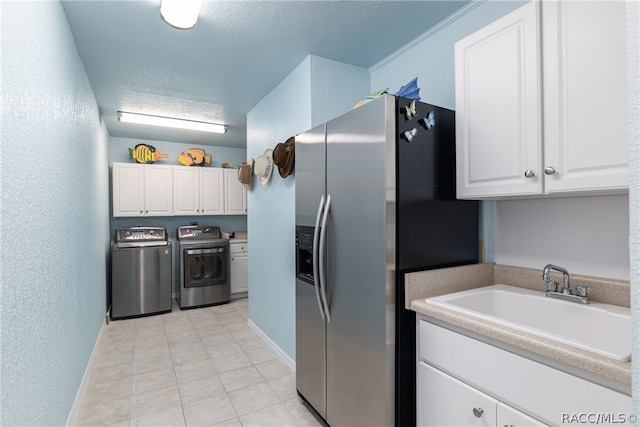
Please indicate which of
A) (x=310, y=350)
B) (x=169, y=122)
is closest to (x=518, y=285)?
(x=310, y=350)

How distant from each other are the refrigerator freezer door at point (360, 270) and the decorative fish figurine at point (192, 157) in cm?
391

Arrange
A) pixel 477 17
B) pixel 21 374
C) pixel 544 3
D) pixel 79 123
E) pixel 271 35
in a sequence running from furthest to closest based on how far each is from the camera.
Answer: pixel 79 123, pixel 271 35, pixel 477 17, pixel 544 3, pixel 21 374

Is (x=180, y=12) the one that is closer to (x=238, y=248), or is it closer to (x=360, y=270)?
(x=360, y=270)

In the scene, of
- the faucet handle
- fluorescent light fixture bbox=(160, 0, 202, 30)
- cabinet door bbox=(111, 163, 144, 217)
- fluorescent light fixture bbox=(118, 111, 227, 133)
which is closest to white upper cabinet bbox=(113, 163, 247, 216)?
cabinet door bbox=(111, 163, 144, 217)

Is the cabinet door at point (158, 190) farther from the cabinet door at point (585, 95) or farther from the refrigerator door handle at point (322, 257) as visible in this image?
the cabinet door at point (585, 95)

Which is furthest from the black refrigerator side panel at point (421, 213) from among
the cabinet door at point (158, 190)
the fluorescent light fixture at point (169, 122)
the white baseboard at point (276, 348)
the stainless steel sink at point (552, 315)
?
the cabinet door at point (158, 190)

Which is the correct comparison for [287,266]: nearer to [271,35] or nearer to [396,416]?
[396,416]

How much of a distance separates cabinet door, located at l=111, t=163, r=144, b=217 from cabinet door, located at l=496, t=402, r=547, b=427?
4.85 metres

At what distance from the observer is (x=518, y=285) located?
68.4 inches

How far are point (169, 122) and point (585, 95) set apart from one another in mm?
4133

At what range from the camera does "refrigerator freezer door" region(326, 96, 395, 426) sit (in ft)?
4.93

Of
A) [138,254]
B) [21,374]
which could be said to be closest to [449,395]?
[21,374]

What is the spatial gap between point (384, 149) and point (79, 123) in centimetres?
238

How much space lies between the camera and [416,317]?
1.55 m
